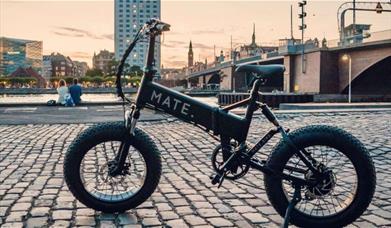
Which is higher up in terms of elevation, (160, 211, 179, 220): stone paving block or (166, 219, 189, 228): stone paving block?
(160, 211, 179, 220): stone paving block

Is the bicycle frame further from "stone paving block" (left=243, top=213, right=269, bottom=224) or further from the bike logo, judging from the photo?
"stone paving block" (left=243, top=213, right=269, bottom=224)

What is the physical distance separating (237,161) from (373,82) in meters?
46.9

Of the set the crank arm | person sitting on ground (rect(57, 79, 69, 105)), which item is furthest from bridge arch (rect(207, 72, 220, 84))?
the crank arm

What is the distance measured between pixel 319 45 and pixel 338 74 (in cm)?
359

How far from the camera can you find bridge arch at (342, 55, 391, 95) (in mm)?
43812

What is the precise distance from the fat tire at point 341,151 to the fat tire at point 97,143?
41.8 inches

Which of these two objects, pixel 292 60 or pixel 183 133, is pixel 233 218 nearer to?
pixel 183 133

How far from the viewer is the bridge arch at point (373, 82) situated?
43.8 meters

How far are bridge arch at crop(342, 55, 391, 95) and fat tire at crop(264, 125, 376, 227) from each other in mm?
41904

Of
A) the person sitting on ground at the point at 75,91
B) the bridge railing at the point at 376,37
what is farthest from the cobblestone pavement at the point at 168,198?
the bridge railing at the point at 376,37

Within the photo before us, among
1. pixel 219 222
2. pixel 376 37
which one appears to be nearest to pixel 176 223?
pixel 219 222

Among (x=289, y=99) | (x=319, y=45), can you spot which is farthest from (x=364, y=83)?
(x=289, y=99)

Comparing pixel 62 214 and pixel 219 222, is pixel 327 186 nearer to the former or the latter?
pixel 219 222

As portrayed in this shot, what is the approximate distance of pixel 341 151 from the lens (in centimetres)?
368
